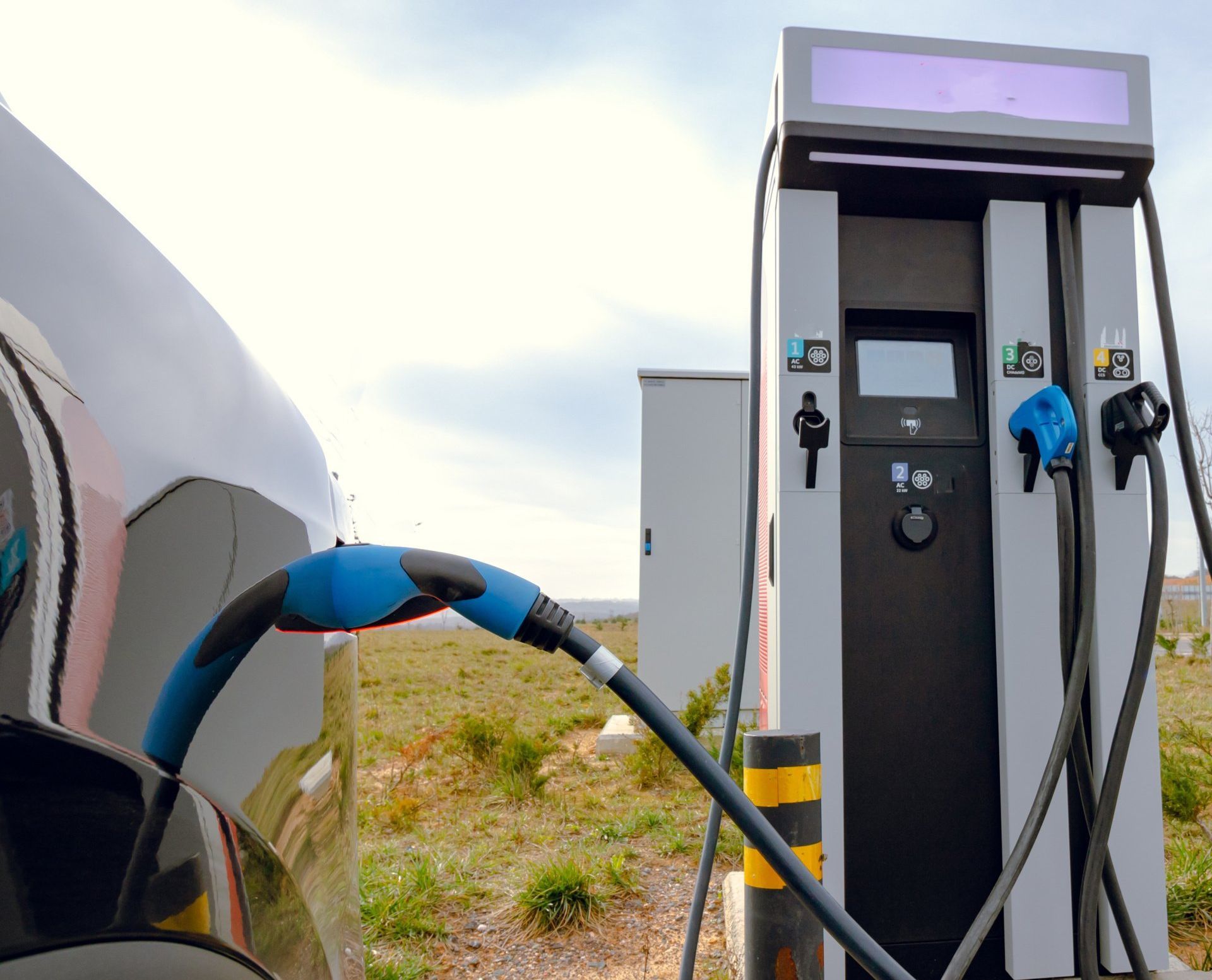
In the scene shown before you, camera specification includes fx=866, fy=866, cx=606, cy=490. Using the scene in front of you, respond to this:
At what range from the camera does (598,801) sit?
14.8 feet

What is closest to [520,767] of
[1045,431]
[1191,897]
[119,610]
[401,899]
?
[401,899]

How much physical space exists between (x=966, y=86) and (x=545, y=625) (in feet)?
6.74

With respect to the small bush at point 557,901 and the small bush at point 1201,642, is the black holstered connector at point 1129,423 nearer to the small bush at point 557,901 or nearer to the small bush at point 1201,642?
the small bush at point 557,901

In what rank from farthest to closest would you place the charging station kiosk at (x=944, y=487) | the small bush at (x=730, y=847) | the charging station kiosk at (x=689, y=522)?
the charging station kiosk at (x=689, y=522), the small bush at (x=730, y=847), the charging station kiosk at (x=944, y=487)

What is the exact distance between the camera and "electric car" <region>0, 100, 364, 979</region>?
44cm

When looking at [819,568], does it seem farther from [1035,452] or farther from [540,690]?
[540,690]

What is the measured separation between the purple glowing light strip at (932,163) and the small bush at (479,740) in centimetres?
398

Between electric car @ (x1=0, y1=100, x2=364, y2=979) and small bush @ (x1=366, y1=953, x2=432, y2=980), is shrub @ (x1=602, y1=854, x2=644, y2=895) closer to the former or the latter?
small bush @ (x1=366, y1=953, x2=432, y2=980)

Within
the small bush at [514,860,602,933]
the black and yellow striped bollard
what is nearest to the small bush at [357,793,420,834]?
the small bush at [514,860,602,933]

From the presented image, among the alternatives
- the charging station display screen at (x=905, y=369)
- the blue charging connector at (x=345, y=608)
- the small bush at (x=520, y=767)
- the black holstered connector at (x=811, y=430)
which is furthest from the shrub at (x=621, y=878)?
the blue charging connector at (x=345, y=608)

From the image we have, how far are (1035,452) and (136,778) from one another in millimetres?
2125

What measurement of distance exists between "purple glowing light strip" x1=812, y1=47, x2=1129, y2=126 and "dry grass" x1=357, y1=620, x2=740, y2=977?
2.52 metres

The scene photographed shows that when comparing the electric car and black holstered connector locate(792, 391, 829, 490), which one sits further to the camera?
black holstered connector locate(792, 391, 829, 490)

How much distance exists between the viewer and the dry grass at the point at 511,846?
114 inches
